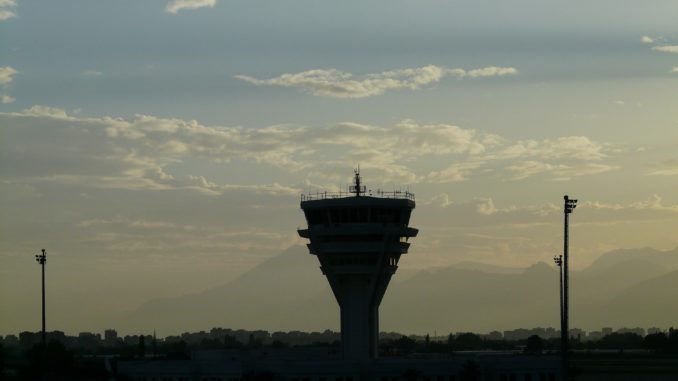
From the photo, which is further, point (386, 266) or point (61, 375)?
point (61, 375)

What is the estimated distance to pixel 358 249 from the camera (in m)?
139

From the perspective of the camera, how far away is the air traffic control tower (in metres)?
140

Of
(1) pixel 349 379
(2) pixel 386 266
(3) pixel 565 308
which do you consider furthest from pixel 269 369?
(3) pixel 565 308

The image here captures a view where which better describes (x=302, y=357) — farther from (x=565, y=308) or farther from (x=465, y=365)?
(x=565, y=308)

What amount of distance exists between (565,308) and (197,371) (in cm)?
4011

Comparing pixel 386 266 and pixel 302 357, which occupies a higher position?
pixel 386 266

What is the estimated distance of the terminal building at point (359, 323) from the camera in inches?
5354

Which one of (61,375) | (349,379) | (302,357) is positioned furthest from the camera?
(61,375)

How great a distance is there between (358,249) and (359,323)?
8.90m

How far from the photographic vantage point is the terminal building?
136m

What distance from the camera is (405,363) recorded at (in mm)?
137875

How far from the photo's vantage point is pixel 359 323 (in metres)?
143

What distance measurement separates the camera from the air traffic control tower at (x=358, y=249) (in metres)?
140

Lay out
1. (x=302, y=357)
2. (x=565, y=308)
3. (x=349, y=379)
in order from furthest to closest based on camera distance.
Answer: (x=302, y=357) < (x=349, y=379) < (x=565, y=308)
